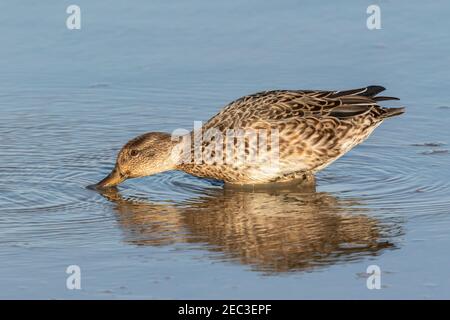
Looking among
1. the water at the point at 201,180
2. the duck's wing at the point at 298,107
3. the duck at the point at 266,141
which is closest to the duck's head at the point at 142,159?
the duck at the point at 266,141

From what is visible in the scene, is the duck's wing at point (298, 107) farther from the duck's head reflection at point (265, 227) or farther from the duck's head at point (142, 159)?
the duck's head reflection at point (265, 227)

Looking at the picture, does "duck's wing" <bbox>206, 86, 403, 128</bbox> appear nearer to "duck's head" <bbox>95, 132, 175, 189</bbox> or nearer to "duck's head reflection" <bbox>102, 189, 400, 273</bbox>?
"duck's head" <bbox>95, 132, 175, 189</bbox>

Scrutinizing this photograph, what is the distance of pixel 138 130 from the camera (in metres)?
11.1

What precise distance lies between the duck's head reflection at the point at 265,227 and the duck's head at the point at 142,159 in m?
0.15

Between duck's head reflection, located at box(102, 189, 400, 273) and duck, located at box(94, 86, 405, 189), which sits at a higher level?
duck, located at box(94, 86, 405, 189)

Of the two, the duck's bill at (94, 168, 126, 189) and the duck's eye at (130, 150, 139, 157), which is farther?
the duck's eye at (130, 150, 139, 157)

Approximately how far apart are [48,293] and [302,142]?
10.5 ft

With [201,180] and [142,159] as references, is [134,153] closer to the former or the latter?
[142,159]

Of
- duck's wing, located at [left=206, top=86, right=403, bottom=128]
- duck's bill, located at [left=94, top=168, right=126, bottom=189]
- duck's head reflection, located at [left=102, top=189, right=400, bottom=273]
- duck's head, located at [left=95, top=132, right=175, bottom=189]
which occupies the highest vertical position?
duck's wing, located at [left=206, top=86, right=403, bottom=128]

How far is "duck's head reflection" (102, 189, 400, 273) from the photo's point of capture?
802 centimetres

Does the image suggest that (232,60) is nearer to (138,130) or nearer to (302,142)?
(138,130)

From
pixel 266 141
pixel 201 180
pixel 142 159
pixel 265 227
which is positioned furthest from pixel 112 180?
pixel 265 227

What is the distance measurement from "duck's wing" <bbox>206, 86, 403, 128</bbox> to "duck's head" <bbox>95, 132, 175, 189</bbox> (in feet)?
1.43

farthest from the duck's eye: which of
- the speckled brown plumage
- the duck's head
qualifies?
the speckled brown plumage
